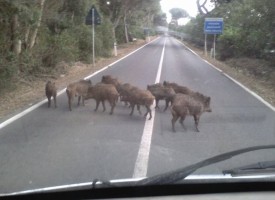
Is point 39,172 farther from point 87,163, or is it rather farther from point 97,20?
point 97,20

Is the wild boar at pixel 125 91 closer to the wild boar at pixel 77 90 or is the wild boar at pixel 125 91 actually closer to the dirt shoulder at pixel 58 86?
the wild boar at pixel 77 90

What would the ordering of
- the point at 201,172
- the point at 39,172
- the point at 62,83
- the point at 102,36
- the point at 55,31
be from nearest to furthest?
1. the point at 201,172
2. the point at 39,172
3. the point at 62,83
4. the point at 55,31
5. the point at 102,36

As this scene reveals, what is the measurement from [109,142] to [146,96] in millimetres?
2511

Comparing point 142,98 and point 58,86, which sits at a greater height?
point 142,98

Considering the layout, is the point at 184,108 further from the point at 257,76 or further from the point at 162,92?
the point at 257,76

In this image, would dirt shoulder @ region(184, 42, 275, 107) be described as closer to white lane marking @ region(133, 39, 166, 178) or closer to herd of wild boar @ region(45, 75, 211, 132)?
herd of wild boar @ region(45, 75, 211, 132)

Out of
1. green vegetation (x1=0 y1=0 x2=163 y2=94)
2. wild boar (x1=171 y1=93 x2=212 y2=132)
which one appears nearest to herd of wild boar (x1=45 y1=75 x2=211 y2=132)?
wild boar (x1=171 y1=93 x2=212 y2=132)

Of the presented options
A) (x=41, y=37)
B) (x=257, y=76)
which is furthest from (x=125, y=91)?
(x=257, y=76)

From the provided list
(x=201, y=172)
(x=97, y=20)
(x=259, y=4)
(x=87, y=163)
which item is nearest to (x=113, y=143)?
(x=87, y=163)

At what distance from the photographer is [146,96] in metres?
10.9

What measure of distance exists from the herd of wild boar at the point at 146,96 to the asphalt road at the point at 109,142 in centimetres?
32

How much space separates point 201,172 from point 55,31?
21770mm

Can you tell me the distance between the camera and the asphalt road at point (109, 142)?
6.64m

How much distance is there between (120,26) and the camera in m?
62.7
